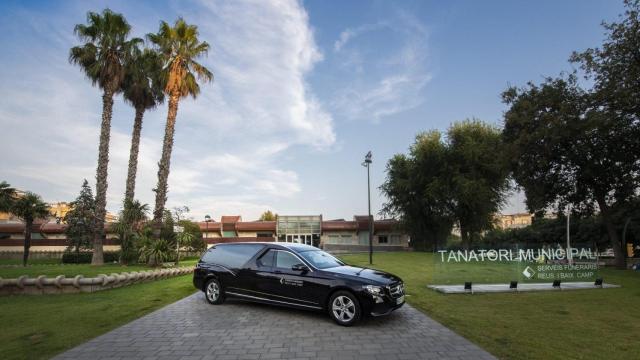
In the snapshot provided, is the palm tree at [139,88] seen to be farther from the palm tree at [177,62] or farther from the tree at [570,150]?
the tree at [570,150]

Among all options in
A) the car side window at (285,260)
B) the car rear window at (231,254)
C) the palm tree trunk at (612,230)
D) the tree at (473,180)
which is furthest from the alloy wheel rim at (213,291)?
the tree at (473,180)

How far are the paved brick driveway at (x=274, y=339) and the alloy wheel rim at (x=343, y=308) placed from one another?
0.69 ft

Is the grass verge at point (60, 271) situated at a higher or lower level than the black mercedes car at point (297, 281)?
lower

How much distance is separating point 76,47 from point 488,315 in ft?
97.0

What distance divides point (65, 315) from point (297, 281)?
Result: 5028 mm

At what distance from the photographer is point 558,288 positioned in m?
12.6

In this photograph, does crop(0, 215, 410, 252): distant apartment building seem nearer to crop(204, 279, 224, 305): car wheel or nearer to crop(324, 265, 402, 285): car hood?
crop(204, 279, 224, 305): car wheel

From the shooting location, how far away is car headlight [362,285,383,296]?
766 centimetres

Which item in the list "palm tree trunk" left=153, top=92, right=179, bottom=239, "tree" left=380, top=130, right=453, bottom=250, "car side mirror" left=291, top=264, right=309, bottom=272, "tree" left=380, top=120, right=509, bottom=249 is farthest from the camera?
"tree" left=380, top=130, right=453, bottom=250

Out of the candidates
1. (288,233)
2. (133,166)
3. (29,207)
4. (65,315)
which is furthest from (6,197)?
(65,315)

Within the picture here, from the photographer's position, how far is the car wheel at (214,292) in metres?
10.0

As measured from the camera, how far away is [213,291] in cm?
1016

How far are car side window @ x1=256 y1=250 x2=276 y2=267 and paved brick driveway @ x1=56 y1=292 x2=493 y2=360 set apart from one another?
3.44 ft

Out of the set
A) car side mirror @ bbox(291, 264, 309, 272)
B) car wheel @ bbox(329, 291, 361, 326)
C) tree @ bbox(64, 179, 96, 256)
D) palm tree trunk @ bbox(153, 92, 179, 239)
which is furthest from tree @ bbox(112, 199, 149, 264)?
car wheel @ bbox(329, 291, 361, 326)
